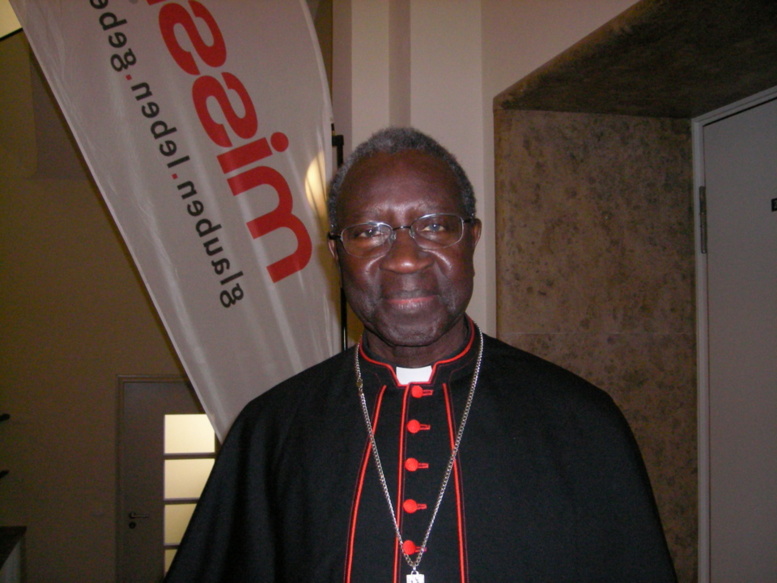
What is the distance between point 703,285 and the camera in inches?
67.4

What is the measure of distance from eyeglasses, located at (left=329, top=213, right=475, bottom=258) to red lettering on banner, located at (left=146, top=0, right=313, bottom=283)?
41.3 inches

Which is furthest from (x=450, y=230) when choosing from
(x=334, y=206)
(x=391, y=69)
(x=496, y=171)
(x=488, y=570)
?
(x=391, y=69)

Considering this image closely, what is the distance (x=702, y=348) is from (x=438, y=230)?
1152 millimetres

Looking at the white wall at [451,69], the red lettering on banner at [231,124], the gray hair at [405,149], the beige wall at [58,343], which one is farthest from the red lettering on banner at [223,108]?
→ the beige wall at [58,343]

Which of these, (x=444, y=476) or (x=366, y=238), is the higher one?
(x=366, y=238)

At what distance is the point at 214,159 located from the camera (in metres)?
1.94

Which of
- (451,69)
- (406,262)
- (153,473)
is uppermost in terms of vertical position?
(451,69)

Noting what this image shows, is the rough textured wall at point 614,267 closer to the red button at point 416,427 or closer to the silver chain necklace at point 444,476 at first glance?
the silver chain necklace at point 444,476

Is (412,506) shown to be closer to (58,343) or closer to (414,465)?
(414,465)

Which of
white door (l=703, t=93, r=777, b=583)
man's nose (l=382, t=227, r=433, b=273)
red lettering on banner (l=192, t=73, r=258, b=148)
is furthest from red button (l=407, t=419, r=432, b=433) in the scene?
red lettering on banner (l=192, t=73, r=258, b=148)

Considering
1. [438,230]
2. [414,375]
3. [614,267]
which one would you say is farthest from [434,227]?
[614,267]

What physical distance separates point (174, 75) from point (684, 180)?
168 centimetres

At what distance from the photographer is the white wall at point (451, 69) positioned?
1.67 m

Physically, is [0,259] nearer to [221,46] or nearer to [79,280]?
[79,280]
